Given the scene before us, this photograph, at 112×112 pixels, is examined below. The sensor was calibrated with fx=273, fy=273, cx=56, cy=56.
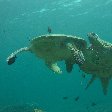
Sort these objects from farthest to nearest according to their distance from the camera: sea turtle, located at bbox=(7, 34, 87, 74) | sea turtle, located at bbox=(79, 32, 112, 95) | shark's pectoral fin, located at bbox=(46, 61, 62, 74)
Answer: shark's pectoral fin, located at bbox=(46, 61, 62, 74) → sea turtle, located at bbox=(79, 32, 112, 95) → sea turtle, located at bbox=(7, 34, 87, 74)

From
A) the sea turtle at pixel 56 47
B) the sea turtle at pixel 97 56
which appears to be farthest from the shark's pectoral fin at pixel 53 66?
the sea turtle at pixel 97 56

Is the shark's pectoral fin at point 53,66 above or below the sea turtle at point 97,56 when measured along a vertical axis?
above

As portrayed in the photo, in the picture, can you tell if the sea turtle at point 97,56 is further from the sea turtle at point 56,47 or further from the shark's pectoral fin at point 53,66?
the shark's pectoral fin at point 53,66

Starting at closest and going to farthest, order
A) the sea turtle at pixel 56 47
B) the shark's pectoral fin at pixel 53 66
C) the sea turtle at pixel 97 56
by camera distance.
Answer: the sea turtle at pixel 56 47, the sea turtle at pixel 97 56, the shark's pectoral fin at pixel 53 66

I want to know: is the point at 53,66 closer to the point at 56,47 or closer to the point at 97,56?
the point at 56,47

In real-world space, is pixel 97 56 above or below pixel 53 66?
below

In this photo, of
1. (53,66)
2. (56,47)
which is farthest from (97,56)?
(53,66)

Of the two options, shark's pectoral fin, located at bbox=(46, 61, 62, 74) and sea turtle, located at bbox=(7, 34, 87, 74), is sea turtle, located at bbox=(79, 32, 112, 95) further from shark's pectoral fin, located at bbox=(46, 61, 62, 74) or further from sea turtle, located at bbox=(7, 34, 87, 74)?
shark's pectoral fin, located at bbox=(46, 61, 62, 74)

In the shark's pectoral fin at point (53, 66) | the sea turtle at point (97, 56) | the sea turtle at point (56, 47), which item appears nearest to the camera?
the sea turtle at point (56, 47)

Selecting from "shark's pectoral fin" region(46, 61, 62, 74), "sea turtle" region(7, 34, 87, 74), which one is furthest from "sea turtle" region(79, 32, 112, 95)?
"shark's pectoral fin" region(46, 61, 62, 74)

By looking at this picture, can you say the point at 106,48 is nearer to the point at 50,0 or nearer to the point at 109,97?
the point at 50,0

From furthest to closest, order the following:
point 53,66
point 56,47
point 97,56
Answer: point 53,66 < point 97,56 < point 56,47

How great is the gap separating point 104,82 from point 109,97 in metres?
69.5

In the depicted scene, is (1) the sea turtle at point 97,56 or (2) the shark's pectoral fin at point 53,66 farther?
(2) the shark's pectoral fin at point 53,66
